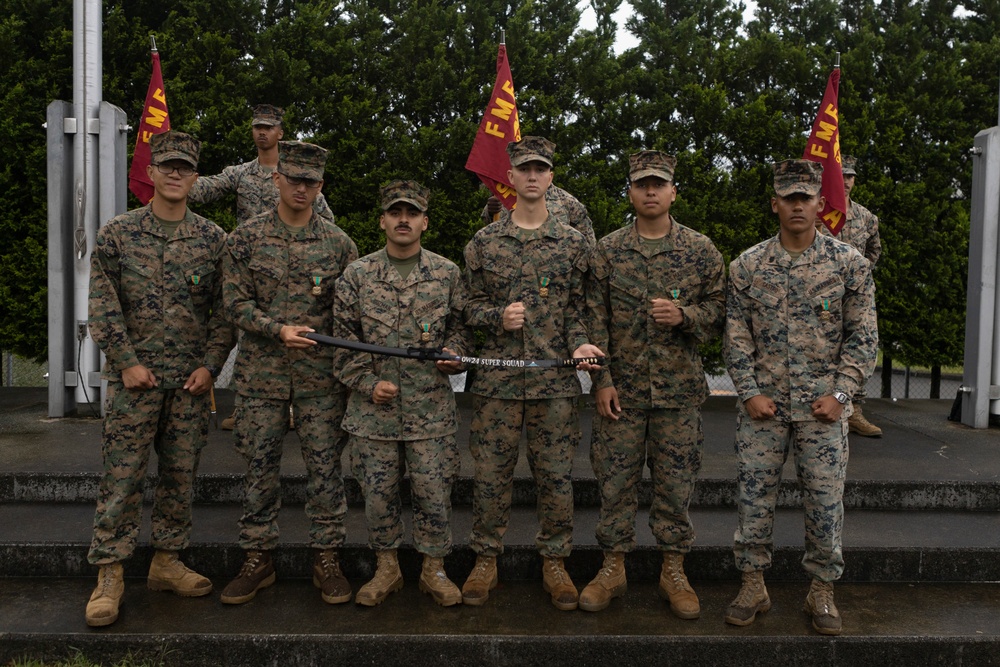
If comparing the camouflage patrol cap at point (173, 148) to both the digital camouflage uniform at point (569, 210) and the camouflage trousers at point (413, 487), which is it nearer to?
the camouflage trousers at point (413, 487)

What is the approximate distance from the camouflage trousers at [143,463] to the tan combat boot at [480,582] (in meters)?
1.42

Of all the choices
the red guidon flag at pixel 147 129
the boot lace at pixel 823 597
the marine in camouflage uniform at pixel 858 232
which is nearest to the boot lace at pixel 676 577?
the boot lace at pixel 823 597

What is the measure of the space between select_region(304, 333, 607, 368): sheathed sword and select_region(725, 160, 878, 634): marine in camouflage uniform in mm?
739

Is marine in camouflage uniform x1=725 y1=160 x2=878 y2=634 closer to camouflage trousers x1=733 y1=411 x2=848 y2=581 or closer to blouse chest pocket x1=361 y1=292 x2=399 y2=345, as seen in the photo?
camouflage trousers x1=733 y1=411 x2=848 y2=581

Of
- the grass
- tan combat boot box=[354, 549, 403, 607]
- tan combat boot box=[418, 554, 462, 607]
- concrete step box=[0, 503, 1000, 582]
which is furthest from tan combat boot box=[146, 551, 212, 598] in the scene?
tan combat boot box=[418, 554, 462, 607]

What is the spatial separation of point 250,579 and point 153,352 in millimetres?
1190

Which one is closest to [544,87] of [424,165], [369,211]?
[424,165]

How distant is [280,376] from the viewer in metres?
3.83

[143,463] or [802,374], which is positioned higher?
[802,374]

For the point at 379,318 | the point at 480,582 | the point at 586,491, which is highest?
the point at 379,318

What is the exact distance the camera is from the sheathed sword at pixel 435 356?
3623 millimetres

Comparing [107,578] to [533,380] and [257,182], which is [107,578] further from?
[257,182]

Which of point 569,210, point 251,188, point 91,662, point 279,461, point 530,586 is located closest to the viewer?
point 91,662

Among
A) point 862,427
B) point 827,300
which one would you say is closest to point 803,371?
point 827,300
